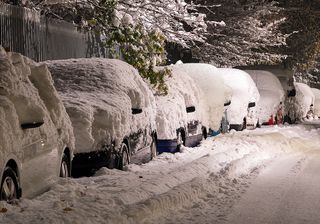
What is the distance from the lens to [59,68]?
13.5 m

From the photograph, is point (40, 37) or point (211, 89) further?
point (211, 89)

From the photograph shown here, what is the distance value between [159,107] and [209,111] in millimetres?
4892

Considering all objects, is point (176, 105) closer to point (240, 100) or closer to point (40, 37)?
point (40, 37)

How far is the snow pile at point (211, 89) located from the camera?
20.8m

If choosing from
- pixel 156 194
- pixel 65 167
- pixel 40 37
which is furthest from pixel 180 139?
pixel 156 194

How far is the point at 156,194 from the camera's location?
10.0 metres

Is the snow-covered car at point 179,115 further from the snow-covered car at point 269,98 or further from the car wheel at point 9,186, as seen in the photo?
the snow-covered car at point 269,98

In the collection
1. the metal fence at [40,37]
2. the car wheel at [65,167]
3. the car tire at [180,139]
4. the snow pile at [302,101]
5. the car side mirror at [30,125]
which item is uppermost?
the metal fence at [40,37]

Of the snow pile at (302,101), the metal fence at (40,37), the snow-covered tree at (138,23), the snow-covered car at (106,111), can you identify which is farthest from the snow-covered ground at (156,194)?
the snow pile at (302,101)

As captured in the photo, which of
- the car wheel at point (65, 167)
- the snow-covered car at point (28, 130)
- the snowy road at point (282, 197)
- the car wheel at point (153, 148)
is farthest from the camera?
the car wheel at point (153, 148)

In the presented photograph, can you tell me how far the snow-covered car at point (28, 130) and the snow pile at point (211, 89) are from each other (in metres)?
10.8

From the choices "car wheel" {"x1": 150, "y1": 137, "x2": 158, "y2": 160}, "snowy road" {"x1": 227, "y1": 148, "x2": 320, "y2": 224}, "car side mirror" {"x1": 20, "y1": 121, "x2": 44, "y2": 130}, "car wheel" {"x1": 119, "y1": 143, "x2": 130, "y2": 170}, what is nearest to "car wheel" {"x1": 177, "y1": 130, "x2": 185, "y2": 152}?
"car wheel" {"x1": 150, "y1": 137, "x2": 158, "y2": 160}

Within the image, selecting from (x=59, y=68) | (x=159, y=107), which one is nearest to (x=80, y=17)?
(x=159, y=107)

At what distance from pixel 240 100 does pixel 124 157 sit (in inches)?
468
